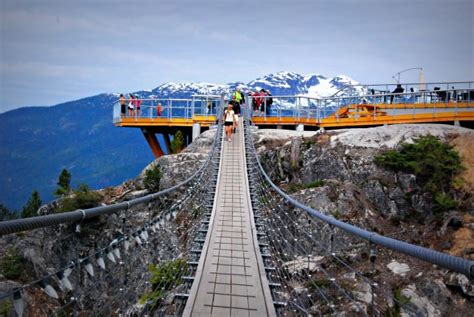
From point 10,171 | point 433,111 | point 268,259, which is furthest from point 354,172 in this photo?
point 10,171

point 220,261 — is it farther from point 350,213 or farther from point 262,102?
point 262,102

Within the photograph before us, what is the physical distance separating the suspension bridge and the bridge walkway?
0.01 meters

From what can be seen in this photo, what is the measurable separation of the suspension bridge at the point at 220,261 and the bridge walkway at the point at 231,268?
0.01m

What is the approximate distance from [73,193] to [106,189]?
2.82 feet

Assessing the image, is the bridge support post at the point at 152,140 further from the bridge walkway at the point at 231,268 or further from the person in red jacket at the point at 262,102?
the bridge walkway at the point at 231,268

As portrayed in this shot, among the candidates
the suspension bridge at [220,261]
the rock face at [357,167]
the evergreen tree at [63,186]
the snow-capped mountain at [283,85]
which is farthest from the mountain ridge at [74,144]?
the suspension bridge at [220,261]

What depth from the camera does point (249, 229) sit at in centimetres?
646

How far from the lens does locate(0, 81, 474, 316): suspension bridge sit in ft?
8.13

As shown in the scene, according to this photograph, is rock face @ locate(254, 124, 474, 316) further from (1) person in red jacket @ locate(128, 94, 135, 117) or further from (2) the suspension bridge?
(1) person in red jacket @ locate(128, 94, 135, 117)

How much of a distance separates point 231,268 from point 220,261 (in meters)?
0.25

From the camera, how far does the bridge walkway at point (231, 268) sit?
425cm

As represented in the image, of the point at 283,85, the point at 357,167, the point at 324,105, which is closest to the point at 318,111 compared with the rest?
the point at 324,105

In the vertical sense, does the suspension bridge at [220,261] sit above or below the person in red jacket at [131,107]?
below

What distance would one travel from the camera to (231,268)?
5156 mm
